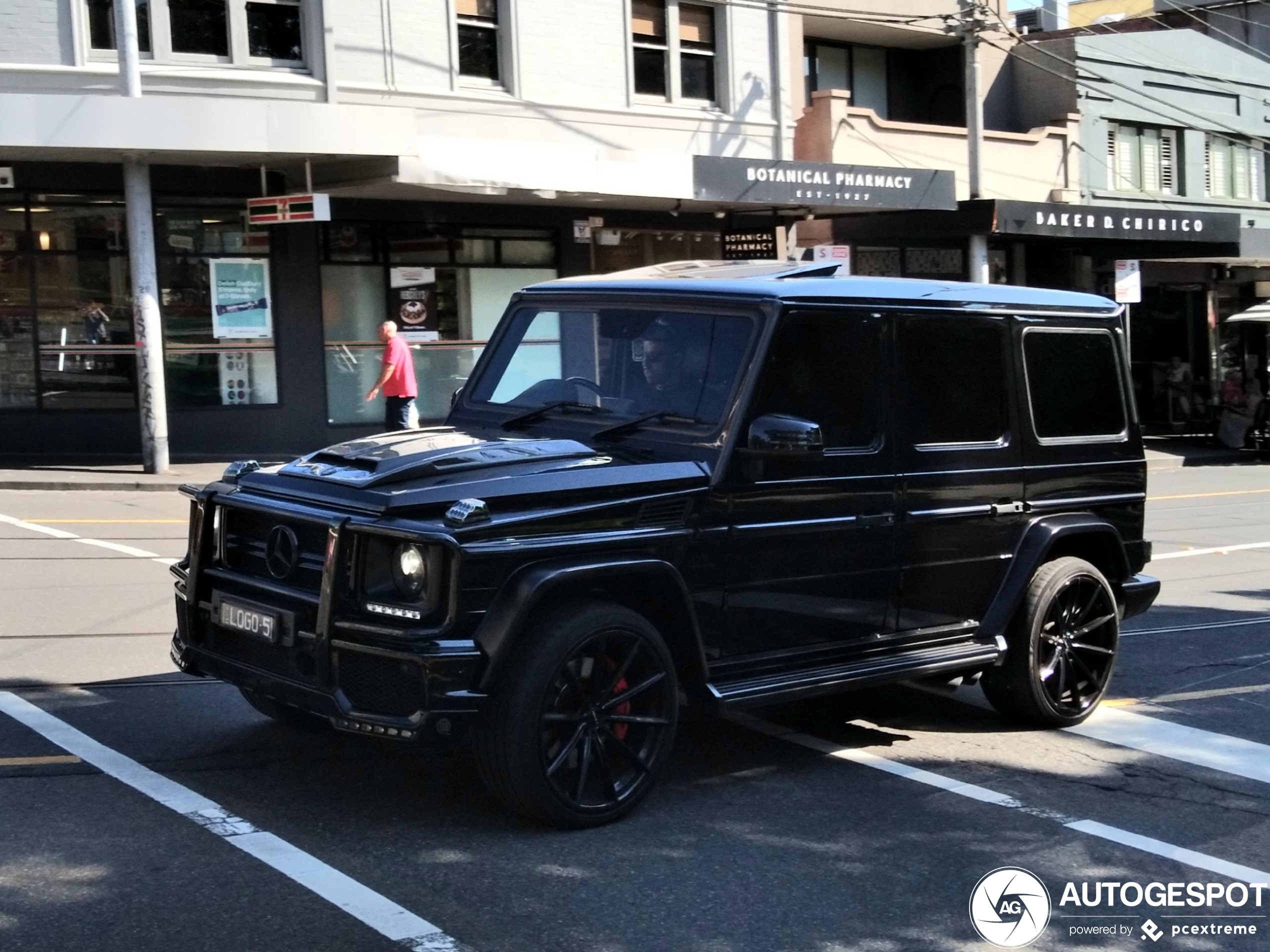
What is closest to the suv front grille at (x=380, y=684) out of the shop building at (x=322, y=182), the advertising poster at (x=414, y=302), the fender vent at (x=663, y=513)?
the fender vent at (x=663, y=513)

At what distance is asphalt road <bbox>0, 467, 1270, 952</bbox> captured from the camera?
456 centimetres

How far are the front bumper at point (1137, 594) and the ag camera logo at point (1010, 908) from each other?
280 cm

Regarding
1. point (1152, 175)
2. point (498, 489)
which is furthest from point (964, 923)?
point (1152, 175)

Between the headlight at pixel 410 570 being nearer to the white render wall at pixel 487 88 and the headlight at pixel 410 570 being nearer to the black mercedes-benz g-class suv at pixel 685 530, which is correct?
the black mercedes-benz g-class suv at pixel 685 530

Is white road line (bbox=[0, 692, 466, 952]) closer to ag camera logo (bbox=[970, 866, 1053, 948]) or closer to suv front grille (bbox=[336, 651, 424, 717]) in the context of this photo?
suv front grille (bbox=[336, 651, 424, 717])

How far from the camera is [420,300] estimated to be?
2231 cm

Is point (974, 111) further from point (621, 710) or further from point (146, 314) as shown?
point (621, 710)

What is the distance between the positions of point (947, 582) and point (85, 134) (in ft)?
45.6

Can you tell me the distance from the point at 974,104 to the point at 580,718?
2119 centimetres

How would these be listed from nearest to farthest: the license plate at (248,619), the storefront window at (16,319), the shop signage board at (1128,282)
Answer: the license plate at (248,619)
the storefront window at (16,319)
the shop signage board at (1128,282)

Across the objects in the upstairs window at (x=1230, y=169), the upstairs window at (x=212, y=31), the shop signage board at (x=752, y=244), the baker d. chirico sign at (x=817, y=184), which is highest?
the upstairs window at (x=212, y=31)

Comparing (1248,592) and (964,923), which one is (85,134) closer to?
(1248,592)

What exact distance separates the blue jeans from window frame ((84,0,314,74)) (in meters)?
5.11

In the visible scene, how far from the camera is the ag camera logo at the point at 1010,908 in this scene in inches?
185
